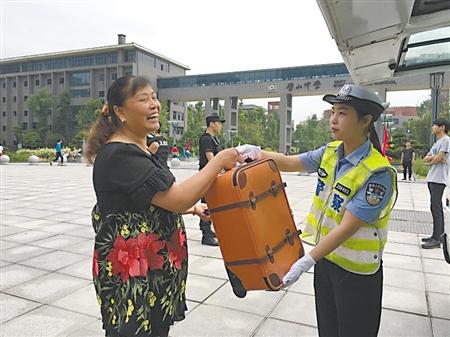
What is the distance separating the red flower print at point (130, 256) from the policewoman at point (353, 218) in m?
0.62

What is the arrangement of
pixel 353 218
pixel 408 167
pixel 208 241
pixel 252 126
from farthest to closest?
pixel 252 126 < pixel 408 167 < pixel 208 241 < pixel 353 218

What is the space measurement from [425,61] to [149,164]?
2.53 metres

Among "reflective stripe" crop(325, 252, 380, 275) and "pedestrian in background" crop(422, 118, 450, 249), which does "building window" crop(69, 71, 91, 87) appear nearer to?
"pedestrian in background" crop(422, 118, 450, 249)

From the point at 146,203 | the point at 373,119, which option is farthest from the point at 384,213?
the point at 146,203

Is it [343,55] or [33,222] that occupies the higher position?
[343,55]

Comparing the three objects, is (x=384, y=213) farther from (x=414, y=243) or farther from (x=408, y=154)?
(x=408, y=154)

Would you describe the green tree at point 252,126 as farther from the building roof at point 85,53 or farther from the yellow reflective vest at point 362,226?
the yellow reflective vest at point 362,226

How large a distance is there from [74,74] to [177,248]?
6357cm

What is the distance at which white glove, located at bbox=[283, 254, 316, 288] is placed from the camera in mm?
1648

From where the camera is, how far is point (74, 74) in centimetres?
5872

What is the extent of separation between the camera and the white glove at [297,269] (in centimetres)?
165

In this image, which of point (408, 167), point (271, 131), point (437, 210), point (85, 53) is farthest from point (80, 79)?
point (437, 210)

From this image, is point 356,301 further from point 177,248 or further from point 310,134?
point 310,134

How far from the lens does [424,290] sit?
3443mm
